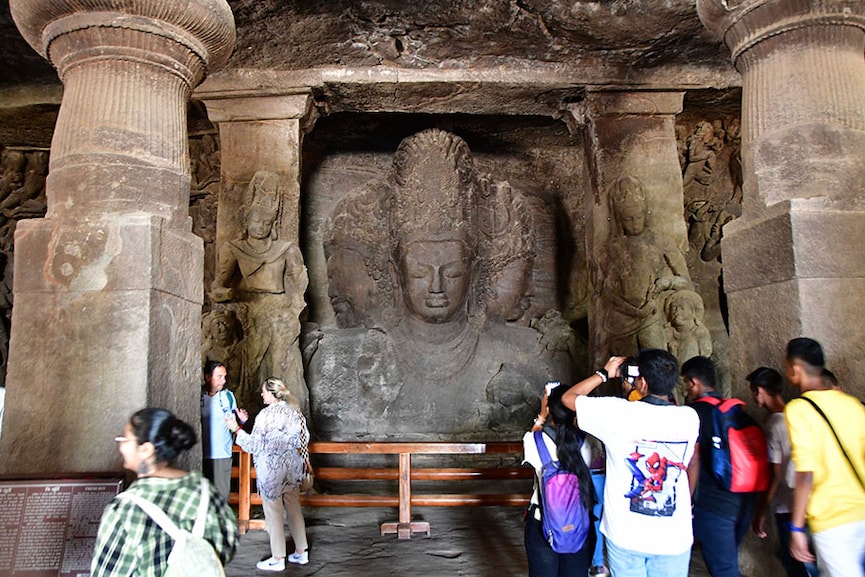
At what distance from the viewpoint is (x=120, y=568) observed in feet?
6.03

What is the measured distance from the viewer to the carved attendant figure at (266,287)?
19.0ft

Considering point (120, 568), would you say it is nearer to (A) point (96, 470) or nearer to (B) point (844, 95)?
(A) point (96, 470)

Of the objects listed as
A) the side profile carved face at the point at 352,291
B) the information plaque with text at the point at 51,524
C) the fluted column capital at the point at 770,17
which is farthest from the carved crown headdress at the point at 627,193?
the information plaque with text at the point at 51,524

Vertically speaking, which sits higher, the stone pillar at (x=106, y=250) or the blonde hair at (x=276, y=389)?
the stone pillar at (x=106, y=250)

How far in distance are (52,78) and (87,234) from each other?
399 cm

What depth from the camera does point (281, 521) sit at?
12.5 feet

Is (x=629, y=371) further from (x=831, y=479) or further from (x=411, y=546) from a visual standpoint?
(x=411, y=546)

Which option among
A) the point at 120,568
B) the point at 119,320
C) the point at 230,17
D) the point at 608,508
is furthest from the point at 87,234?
the point at 608,508

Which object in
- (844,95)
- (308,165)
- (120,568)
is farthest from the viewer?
(308,165)

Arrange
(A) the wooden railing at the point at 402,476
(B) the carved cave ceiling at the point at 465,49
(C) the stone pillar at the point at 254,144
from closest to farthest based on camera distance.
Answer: (A) the wooden railing at the point at 402,476
(B) the carved cave ceiling at the point at 465,49
(C) the stone pillar at the point at 254,144

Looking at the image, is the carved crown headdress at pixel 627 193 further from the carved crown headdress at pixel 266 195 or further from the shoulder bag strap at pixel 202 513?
the shoulder bag strap at pixel 202 513

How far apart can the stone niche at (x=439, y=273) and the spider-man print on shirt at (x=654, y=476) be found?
4255mm

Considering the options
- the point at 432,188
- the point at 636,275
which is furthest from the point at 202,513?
the point at 432,188

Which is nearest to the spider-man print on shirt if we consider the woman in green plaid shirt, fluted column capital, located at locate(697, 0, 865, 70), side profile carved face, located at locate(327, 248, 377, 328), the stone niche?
the woman in green plaid shirt
